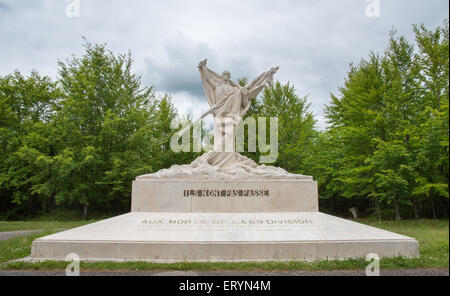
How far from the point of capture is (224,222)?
28.3 ft

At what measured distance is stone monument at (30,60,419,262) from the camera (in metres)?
7.25

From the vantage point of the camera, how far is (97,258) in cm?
724

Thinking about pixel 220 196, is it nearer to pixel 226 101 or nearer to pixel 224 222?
pixel 224 222

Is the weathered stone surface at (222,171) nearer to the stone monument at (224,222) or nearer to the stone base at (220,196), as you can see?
the stone monument at (224,222)

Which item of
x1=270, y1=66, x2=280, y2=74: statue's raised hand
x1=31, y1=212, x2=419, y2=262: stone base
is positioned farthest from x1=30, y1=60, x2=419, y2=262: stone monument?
x1=270, y1=66, x2=280, y2=74: statue's raised hand

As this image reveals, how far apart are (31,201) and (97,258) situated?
20.4 m

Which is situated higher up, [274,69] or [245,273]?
[274,69]

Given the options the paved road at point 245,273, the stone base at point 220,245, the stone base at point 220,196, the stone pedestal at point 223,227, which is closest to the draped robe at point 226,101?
the stone pedestal at point 223,227

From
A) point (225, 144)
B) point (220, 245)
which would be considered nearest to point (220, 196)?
point (225, 144)

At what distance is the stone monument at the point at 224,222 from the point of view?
285 inches

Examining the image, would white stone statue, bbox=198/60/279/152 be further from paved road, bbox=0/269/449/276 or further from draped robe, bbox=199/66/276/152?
paved road, bbox=0/269/449/276
